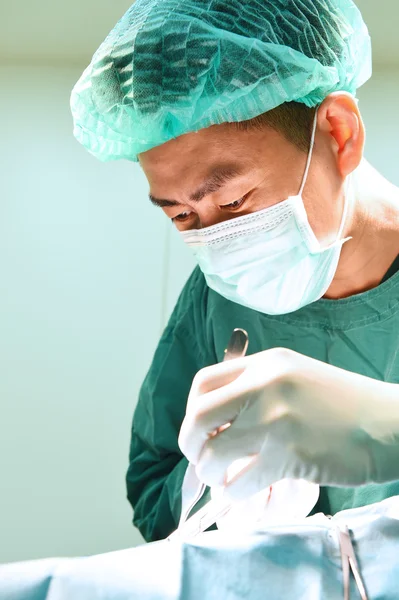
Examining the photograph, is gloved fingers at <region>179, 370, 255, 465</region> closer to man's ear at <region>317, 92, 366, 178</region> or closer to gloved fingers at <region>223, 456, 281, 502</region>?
gloved fingers at <region>223, 456, 281, 502</region>

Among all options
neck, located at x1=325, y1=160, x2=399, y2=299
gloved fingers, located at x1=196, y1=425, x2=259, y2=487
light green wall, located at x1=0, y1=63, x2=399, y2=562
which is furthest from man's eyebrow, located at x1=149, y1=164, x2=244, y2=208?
light green wall, located at x1=0, y1=63, x2=399, y2=562

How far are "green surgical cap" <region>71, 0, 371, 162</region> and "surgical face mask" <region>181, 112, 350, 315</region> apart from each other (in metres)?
0.13

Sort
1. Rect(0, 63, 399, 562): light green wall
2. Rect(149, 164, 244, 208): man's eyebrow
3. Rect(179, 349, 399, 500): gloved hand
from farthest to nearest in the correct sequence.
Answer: Rect(0, 63, 399, 562): light green wall
Rect(149, 164, 244, 208): man's eyebrow
Rect(179, 349, 399, 500): gloved hand

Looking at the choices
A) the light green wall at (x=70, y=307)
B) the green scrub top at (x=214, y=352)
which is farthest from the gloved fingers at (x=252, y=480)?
the light green wall at (x=70, y=307)

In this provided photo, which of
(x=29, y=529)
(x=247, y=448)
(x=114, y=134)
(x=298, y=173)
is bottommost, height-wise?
(x=29, y=529)

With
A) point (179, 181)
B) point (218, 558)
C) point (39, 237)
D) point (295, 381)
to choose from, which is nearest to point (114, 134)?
point (179, 181)

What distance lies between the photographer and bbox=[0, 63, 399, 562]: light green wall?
75.8 inches

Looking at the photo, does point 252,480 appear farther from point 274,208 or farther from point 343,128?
point 343,128

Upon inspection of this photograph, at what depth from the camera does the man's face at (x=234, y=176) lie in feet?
3.61

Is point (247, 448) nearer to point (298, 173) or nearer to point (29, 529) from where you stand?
point (298, 173)

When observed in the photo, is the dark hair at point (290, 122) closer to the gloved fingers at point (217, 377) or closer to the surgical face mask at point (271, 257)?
the surgical face mask at point (271, 257)

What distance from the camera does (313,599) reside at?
747 mm

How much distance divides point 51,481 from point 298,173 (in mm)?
1186

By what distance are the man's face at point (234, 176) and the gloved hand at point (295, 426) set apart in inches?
12.4
